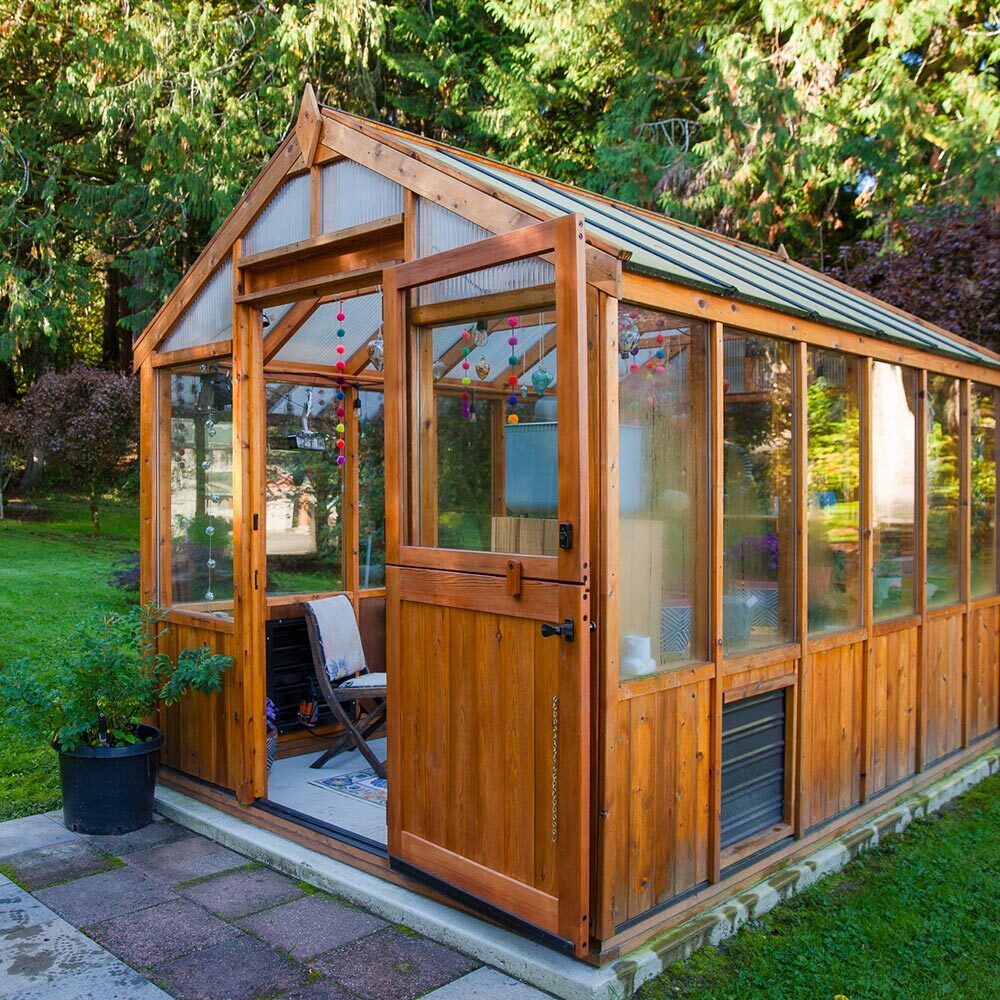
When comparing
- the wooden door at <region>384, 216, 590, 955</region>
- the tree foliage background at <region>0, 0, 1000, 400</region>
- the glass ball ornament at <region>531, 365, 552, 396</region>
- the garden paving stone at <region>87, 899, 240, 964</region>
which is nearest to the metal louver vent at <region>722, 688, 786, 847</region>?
the wooden door at <region>384, 216, 590, 955</region>

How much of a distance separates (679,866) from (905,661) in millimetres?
2048

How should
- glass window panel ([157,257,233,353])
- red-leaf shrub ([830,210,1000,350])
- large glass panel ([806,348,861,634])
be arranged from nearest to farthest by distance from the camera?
large glass panel ([806,348,861,634])
glass window panel ([157,257,233,353])
red-leaf shrub ([830,210,1000,350])

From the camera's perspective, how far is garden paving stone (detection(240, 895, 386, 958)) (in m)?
3.29

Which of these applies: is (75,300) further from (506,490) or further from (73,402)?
(506,490)

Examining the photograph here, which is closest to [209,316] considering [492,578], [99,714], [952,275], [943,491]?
[99,714]

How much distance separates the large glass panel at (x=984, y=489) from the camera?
571cm

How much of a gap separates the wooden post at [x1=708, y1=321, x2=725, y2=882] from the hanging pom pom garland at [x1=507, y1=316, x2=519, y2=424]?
756 millimetres

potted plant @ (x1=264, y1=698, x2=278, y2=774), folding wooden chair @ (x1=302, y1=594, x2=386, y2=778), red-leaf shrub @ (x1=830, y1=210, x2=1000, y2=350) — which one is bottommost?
potted plant @ (x1=264, y1=698, x2=278, y2=774)

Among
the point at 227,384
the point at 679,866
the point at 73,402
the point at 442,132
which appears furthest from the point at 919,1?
the point at 73,402

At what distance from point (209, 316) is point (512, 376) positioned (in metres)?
2.06

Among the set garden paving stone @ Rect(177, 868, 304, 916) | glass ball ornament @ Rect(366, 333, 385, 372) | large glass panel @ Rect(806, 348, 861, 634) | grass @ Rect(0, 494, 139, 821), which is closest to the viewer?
garden paving stone @ Rect(177, 868, 304, 916)

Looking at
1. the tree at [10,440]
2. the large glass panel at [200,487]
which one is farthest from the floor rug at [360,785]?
the tree at [10,440]

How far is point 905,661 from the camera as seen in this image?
4812 mm

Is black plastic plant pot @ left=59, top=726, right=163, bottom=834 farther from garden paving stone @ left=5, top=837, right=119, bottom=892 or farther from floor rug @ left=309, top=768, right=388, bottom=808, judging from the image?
floor rug @ left=309, top=768, right=388, bottom=808
